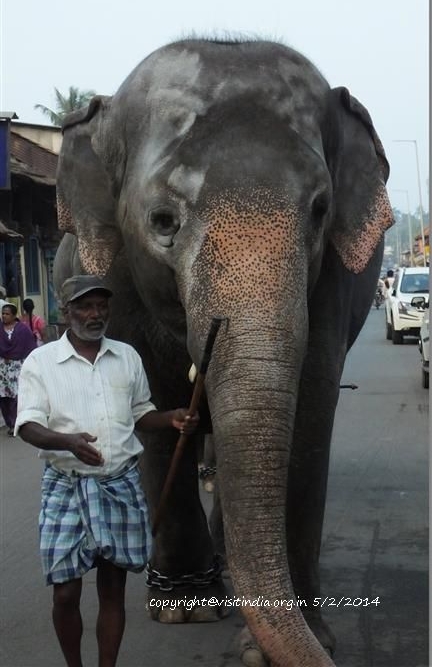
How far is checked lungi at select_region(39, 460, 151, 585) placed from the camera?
4.18 m

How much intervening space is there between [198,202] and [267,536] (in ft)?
4.14

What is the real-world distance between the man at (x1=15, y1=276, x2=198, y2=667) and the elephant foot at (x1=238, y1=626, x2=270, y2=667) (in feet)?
2.01

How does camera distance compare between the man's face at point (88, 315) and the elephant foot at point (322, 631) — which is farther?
the elephant foot at point (322, 631)

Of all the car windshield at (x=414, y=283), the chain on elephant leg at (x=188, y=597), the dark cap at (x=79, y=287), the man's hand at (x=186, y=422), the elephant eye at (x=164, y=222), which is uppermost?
the elephant eye at (x=164, y=222)

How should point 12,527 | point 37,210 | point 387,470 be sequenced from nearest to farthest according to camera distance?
point 12,527 < point 387,470 < point 37,210

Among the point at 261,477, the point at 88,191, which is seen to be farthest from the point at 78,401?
the point at 88,191

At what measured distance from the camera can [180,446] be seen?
408cm

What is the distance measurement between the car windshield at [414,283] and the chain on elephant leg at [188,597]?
20.4 metres

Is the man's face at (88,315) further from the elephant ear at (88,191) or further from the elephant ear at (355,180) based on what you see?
the elephant ear at (355,180)

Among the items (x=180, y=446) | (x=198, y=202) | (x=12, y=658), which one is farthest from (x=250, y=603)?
(x=12, y=658)

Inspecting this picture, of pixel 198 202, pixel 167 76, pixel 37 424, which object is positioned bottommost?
pixel 37 424

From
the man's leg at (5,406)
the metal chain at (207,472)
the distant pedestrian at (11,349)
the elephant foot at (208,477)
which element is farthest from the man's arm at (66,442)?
the man's leg at (5,406)

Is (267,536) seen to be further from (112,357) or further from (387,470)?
(387,470)

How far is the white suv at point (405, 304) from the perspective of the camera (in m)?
24.6
